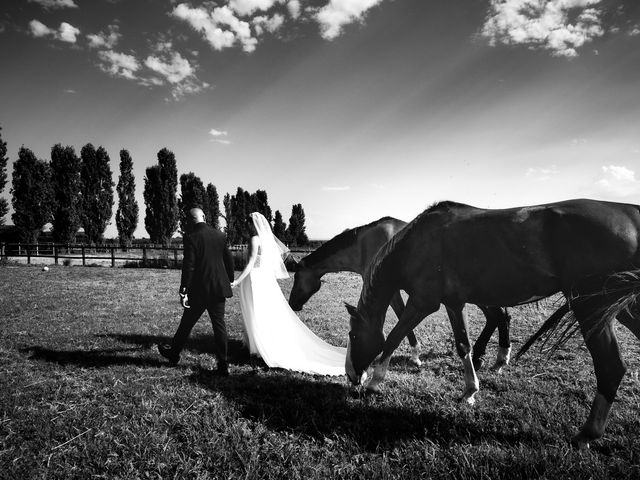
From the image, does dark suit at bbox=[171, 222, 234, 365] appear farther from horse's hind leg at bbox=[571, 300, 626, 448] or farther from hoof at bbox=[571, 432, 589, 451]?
horse's hind leg at bbox=[571, 300, 626, 448]

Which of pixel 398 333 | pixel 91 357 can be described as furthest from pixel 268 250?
pixel 91 357

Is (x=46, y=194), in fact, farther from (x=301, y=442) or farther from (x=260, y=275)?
(x=301, y=442)

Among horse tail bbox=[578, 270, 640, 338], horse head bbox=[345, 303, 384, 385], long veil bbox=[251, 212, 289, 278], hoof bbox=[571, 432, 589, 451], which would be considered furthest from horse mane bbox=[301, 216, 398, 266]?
Result: hoof bbox=[571, 432, 589, 451]

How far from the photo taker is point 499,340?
15.5 ft

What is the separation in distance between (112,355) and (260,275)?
2.56 meters

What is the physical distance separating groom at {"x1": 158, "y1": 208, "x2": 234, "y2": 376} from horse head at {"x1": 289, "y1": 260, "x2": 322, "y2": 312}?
2041 mm

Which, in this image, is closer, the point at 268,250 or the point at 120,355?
the point at 120,355

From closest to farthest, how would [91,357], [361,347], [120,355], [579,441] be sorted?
[579,441]
[361,347]
[91,357]
[120,355]

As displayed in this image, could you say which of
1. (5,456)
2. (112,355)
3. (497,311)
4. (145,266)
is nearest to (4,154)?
(145,266)

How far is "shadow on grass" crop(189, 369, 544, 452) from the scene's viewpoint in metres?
2.91

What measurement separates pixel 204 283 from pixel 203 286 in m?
0.04

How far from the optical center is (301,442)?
283cm

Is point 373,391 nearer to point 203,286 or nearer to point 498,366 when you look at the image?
point 498,366

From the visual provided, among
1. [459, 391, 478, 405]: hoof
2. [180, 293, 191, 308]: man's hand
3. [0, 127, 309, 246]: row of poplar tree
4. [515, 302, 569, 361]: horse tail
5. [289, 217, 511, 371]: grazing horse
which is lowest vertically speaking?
[459, 391, 478, 405]: hoof
